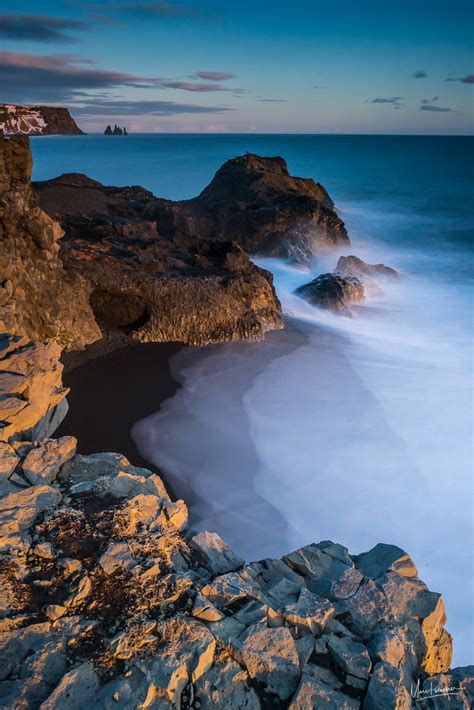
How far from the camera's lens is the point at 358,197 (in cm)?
3641

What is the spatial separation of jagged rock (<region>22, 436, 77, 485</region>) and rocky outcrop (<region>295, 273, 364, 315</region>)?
32.5 feet

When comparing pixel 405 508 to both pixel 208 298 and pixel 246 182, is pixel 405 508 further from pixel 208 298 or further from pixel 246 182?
pixel 246 182

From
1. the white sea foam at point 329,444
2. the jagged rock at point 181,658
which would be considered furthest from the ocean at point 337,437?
the jagged rock at point 181,658

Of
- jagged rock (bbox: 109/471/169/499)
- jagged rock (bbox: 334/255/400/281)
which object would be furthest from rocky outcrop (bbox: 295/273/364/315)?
jagged rock (bbox: 109/471/169/499)

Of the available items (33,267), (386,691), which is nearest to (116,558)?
(386,691)

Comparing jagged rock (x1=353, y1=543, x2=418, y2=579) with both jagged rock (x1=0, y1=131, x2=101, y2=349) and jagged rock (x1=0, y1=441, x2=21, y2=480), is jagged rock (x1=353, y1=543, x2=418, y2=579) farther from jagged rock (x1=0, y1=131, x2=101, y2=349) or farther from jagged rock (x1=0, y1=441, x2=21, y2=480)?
jagged rock (x1=0, y1=131, x2=101, y2=349)

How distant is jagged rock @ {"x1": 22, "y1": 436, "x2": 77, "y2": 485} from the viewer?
445cm

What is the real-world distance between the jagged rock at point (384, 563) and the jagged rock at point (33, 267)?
604 centimetres

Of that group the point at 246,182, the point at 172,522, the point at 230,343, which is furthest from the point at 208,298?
the point at 246,182

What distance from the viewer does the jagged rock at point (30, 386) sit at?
16.8ft

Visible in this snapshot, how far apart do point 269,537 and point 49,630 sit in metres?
3.39

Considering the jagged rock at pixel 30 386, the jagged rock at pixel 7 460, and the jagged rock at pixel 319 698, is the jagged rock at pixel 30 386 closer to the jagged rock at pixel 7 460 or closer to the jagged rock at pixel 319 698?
the jagged rock at pixel 7 460

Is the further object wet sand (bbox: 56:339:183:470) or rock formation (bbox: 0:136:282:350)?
rock formation (bbox: 0:136:282:350)

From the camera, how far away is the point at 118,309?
35.4 ft
